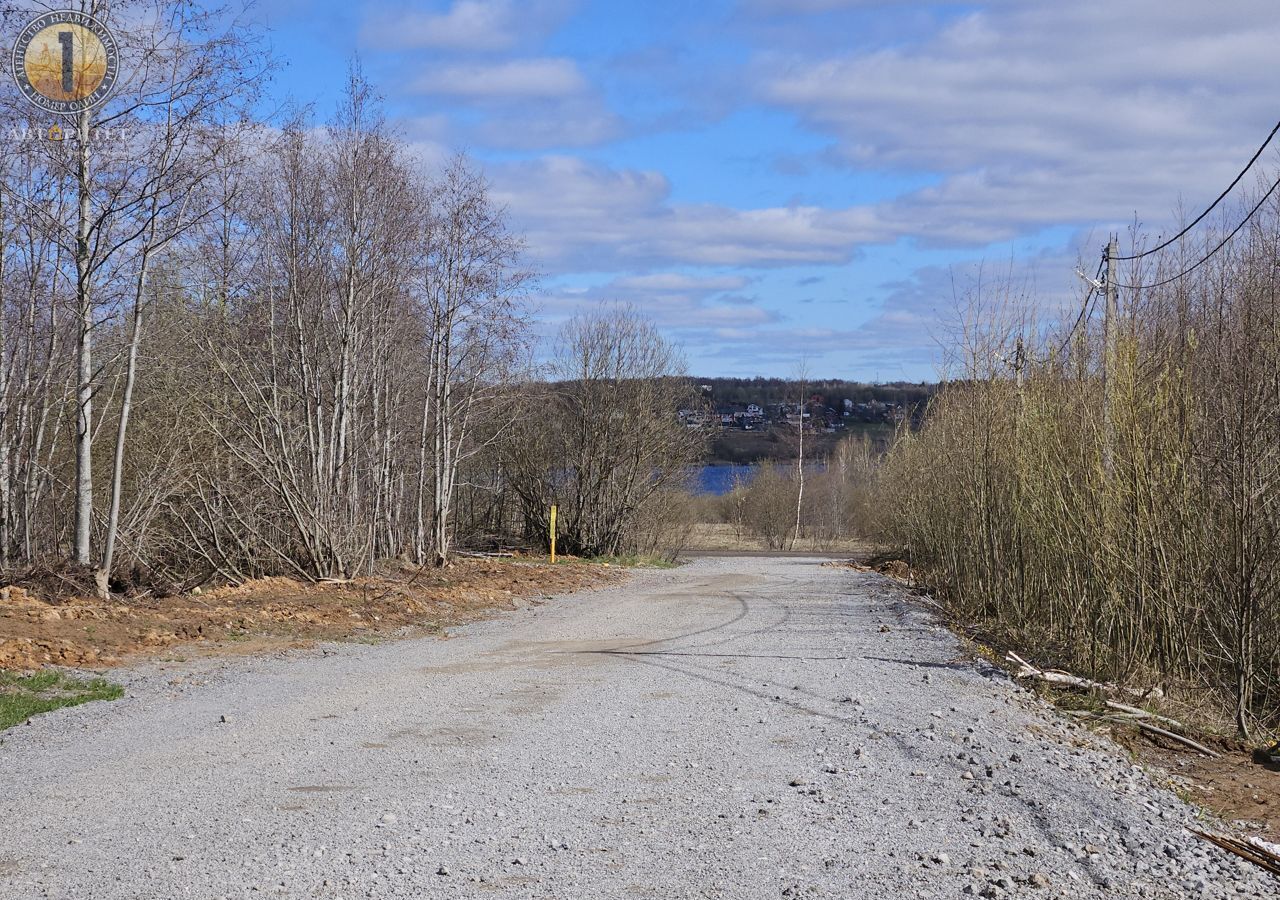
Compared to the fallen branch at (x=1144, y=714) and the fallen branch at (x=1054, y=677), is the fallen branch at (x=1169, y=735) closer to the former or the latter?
the fallen branch at (x=1144, y=714)

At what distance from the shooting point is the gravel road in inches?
200

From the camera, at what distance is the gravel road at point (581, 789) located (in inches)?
200

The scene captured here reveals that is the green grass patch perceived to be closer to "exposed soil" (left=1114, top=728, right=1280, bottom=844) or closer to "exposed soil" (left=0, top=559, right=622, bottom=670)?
"exposed soil" (left=0, top=559, right=622, bottom=670)

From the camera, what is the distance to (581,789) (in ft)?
21.5

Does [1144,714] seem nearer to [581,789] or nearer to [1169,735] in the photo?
[1169,735]

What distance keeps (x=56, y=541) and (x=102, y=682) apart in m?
8.48

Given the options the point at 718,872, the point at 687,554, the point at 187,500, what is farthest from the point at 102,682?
the point at 687,554

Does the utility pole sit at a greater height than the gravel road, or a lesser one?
greater

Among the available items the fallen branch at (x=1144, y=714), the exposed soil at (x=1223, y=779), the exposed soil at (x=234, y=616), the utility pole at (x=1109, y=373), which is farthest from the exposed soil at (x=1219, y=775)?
the exposed soil at (x=234, y=616)

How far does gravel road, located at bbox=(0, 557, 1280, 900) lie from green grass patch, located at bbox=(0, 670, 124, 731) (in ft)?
0.92

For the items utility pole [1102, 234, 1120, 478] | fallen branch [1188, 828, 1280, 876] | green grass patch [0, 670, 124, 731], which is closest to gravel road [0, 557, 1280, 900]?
fallen branch [1188, 828, 1280, 876]

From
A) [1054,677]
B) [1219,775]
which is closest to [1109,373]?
[1054,677]

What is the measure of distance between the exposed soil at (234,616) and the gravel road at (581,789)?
42.0 inches

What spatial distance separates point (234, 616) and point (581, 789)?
796 centimetres
